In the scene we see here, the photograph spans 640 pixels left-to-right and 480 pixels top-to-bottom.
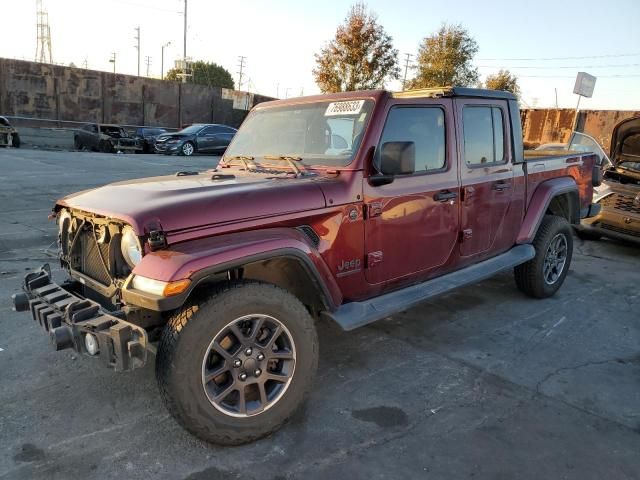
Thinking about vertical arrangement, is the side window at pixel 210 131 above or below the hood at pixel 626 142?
below

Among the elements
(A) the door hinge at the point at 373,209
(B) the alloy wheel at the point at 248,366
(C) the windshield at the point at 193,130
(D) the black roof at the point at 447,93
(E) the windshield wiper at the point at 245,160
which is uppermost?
(D) the black roof at the point at 447,93

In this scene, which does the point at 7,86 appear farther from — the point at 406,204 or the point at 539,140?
the point at 406,204

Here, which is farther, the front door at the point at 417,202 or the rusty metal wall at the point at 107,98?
the rusty metal wall at the point at 107,98

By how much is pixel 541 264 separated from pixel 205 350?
12.4ft

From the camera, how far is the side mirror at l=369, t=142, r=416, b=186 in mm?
3275

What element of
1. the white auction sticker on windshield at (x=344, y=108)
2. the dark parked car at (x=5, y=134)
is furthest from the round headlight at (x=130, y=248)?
the dark parked car at (x=5, y=134)

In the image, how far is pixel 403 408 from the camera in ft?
10.6

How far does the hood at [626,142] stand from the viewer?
7869 millimetres

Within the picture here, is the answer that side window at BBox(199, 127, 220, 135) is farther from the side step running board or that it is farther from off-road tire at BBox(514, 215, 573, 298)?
the side step running board

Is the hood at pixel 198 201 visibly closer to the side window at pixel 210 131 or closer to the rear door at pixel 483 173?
the rear door at pixel 483 173

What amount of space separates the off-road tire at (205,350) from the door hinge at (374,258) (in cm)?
71

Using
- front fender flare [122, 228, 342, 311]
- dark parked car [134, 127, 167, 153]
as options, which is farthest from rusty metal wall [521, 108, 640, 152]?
front fender flare [122, 228, 342, 311]

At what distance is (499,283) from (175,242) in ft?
14.2

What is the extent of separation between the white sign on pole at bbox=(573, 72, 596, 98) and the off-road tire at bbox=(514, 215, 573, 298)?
840cm
